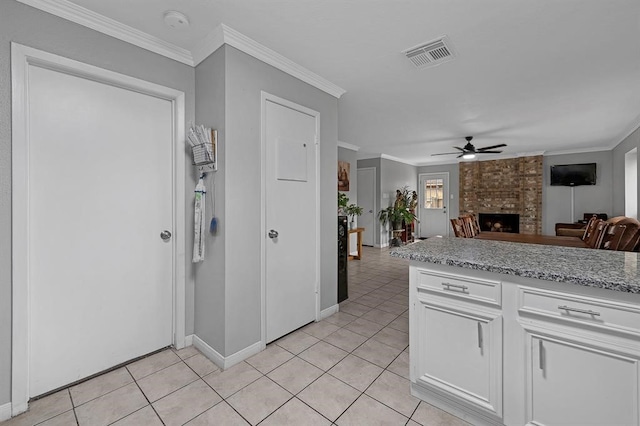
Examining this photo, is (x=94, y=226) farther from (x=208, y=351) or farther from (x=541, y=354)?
(x=541, y=354)

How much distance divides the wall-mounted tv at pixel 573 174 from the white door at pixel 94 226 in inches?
319

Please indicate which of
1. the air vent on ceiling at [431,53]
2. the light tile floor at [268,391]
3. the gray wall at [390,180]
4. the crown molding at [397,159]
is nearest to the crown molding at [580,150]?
the crown molding at [397,159]

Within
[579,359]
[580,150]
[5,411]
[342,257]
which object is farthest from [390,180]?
[5,411]

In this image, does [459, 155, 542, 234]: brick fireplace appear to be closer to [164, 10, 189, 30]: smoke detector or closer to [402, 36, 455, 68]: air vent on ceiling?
[402, 36, 455, 68]: air vent on ceiling

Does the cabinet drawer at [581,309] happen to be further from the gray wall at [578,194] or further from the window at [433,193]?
the window at [433,193]

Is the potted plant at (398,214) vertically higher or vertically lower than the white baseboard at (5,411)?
higher

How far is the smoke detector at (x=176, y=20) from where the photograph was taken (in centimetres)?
180

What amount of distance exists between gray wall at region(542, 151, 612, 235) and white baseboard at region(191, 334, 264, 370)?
7.74 m

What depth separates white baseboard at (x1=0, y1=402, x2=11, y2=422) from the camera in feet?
5.05

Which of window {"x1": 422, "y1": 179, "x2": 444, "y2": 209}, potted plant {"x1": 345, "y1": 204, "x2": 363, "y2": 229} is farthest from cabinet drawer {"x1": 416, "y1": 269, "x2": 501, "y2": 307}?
window {"x1": 422, "y1": 179, "x2": 444, "y2": 209}

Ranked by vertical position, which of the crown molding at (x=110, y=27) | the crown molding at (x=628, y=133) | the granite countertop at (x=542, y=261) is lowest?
the granite countertop at (x=542, y=261)

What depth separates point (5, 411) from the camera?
155cm

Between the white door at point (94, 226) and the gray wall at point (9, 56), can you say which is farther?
the white door at point (94, 226)

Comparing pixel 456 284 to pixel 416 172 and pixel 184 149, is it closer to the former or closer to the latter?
pixel 184 149
